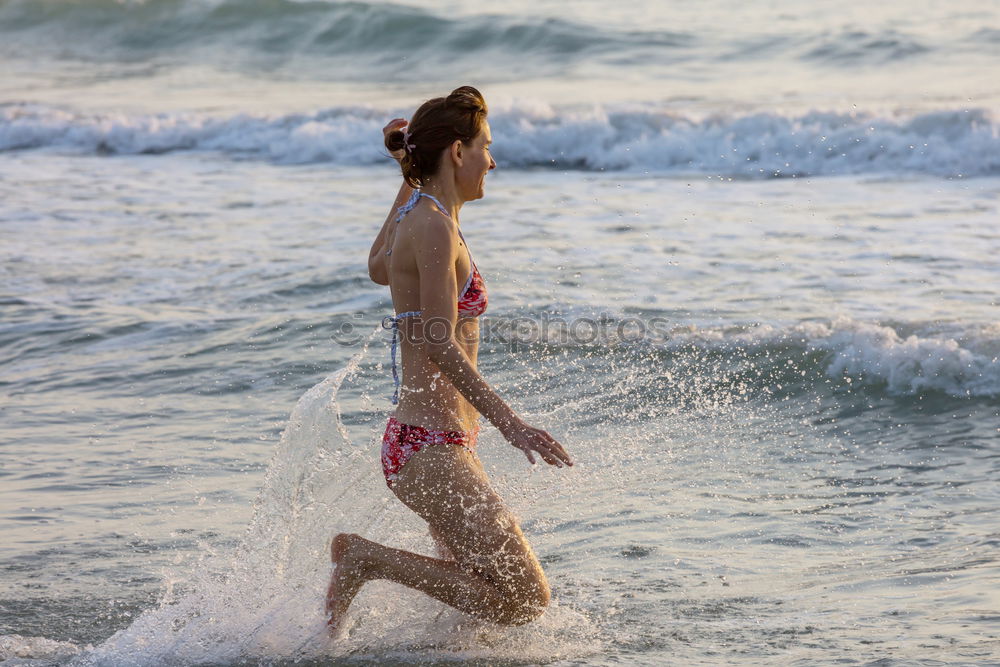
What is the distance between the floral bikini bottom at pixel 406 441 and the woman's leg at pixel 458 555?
22mm

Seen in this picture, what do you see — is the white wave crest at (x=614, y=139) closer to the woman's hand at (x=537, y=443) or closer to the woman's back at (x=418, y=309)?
the woman's back at (x=418, y=309)

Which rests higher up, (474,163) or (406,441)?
(474,163)

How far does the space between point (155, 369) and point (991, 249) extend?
7.19m

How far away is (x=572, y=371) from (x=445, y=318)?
14.3ft

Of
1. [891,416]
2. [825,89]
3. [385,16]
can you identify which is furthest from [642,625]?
[385,16]

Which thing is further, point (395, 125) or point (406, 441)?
point (395, 125)

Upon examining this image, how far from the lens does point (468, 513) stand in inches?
164

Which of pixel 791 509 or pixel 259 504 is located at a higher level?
pixel 259 504

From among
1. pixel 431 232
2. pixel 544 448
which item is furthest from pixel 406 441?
pixel 431 232

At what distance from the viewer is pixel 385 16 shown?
88.2ft

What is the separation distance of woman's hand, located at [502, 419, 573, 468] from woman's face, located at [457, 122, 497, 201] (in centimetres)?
83

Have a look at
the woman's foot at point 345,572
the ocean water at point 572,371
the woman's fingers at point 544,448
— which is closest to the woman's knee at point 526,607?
the ocean water at point 572,371

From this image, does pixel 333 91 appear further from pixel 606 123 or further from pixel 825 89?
pixel 825 89

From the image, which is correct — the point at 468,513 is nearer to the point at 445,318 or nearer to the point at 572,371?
the point at 445,318
